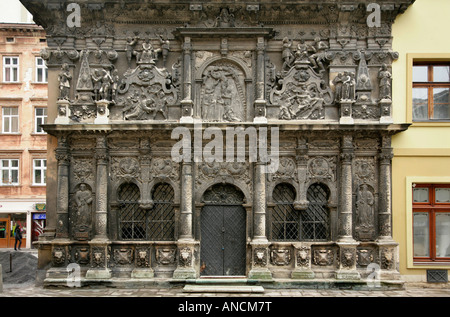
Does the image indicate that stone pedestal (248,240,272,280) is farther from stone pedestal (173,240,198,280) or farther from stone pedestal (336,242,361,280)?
stone pedestal (336,242,361,280)

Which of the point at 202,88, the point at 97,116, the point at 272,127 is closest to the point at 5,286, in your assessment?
the point at 97,116

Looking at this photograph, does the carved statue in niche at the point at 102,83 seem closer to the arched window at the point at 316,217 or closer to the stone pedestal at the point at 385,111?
the arched window at the point at 316,217

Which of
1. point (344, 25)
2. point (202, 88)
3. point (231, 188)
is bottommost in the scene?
point (231, 188)

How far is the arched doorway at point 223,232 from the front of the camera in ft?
39.5

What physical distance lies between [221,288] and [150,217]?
2.87m

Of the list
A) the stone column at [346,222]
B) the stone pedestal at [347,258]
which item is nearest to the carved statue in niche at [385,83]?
the stone column at [346,222]

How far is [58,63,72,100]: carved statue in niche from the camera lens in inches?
Answer: 477

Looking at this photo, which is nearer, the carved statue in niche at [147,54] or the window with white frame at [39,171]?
the carved statue in niche at [147,54]

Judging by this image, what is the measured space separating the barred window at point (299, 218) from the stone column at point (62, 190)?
5.82 m

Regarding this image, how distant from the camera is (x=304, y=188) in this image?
12.1m

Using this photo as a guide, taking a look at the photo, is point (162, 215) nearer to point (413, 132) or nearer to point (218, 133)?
point (218, 133)

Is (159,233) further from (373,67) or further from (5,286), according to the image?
(373,67)

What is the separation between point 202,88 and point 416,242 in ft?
25.0

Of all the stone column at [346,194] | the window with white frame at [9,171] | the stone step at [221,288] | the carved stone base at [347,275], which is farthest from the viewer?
the window with white frame at [9,171]
